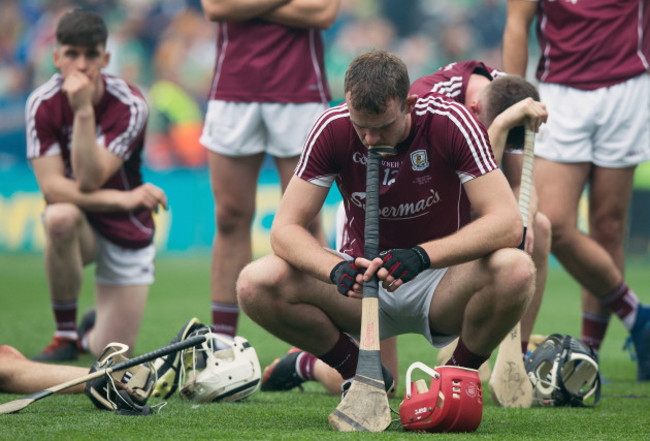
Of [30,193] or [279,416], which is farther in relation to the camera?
[30,193]

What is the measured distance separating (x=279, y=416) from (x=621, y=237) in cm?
227

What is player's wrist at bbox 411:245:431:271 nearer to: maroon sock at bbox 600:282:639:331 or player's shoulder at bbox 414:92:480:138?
player's shoulder at bbox 414:92:480:138

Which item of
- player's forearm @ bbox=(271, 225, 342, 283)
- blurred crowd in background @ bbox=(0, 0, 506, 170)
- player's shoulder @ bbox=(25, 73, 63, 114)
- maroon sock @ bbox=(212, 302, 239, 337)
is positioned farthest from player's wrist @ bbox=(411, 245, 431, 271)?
blurred crowd in background @ bbox=(0, 0, 506, 170)

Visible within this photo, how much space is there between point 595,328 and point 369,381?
2.19 meters

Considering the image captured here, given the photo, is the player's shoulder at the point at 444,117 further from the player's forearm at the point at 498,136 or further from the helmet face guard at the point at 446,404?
the helmet face guard at the point at 446,404

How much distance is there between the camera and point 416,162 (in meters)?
3.13

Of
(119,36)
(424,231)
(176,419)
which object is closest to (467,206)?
(424,231)

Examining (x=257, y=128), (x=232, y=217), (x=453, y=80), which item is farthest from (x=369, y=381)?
(x=257, y=128)

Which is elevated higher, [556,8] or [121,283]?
[556,8]

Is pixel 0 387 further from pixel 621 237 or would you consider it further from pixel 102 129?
pixel 621 237

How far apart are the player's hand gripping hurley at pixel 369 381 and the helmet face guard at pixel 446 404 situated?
0.27 ft

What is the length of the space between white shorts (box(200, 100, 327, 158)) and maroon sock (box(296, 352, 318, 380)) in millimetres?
1072

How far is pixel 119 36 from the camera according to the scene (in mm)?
12477

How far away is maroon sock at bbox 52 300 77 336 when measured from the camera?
481 cm
